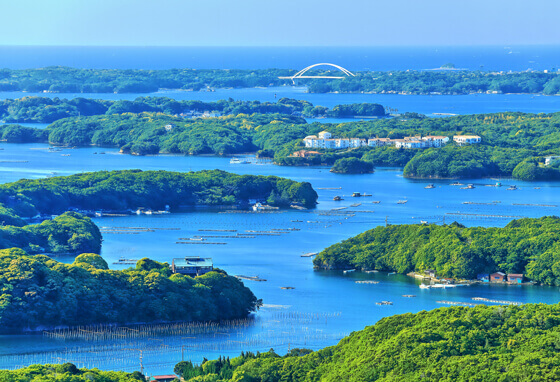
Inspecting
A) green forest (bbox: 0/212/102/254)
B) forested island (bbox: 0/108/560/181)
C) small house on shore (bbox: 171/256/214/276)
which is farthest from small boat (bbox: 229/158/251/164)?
small house on shore (bbox: 171/256/214/276)

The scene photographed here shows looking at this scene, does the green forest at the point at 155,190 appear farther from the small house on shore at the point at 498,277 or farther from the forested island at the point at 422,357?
the forested island at the point at 422,357

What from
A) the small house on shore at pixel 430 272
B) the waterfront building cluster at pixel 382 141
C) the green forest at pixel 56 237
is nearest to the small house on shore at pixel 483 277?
the small house on shore at pixel 430 272

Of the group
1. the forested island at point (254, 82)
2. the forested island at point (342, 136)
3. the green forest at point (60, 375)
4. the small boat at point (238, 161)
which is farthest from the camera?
the forested island at point (254, 82)

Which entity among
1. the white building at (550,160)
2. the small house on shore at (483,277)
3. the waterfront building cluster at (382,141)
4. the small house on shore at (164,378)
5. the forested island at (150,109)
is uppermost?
the forested island at (150,109)

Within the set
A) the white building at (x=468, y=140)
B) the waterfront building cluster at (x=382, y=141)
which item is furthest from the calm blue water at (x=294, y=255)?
the white building at (x=468, y=140)

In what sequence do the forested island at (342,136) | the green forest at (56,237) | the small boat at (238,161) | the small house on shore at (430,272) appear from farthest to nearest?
1. the small boat at (238,161)
2. the forested island at (342,136)
3. the green forest at (56,237)
4. the small house on shore at (430,272)

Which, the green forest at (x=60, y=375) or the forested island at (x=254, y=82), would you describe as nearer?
the green forest at (x=60, y=375)

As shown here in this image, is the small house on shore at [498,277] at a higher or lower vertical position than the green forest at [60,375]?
lower

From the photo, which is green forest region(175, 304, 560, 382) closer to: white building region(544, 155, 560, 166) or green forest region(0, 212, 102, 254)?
green forest region(0, 212, 102, 254)
